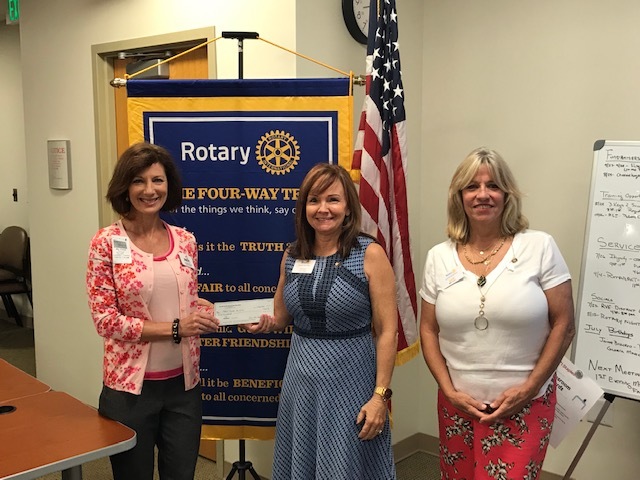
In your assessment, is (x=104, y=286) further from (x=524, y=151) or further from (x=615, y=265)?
(x=524, y=151)

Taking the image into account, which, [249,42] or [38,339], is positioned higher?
[249,42]

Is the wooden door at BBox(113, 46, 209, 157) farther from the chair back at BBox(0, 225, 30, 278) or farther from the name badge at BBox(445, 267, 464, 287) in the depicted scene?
the chair back at BBox(0, 225, 30, 278)

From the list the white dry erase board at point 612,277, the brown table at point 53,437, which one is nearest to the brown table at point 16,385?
the brown table at point 53,437

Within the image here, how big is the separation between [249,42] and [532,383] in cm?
191

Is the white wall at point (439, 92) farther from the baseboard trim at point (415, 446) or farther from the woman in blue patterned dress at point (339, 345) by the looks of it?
the woman in blue patterned dress at point (339, 345)

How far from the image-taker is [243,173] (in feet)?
8.26

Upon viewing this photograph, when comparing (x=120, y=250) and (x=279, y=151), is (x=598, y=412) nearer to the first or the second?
(x=279, y=151)

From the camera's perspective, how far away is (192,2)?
311 centimetres

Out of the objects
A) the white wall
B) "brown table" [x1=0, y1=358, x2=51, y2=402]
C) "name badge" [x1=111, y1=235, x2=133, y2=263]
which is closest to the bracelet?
"name badge" [x1=111, y1=235, x2=133, y2=263]

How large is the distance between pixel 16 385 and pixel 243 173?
111 centimetres

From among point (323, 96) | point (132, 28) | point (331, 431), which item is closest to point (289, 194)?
point (323, 96)

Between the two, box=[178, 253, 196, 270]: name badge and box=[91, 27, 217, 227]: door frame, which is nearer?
box=[178, 253, 196, 270]: name badge

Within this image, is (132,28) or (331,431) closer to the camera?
(331,431)

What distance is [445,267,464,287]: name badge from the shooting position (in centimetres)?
201
